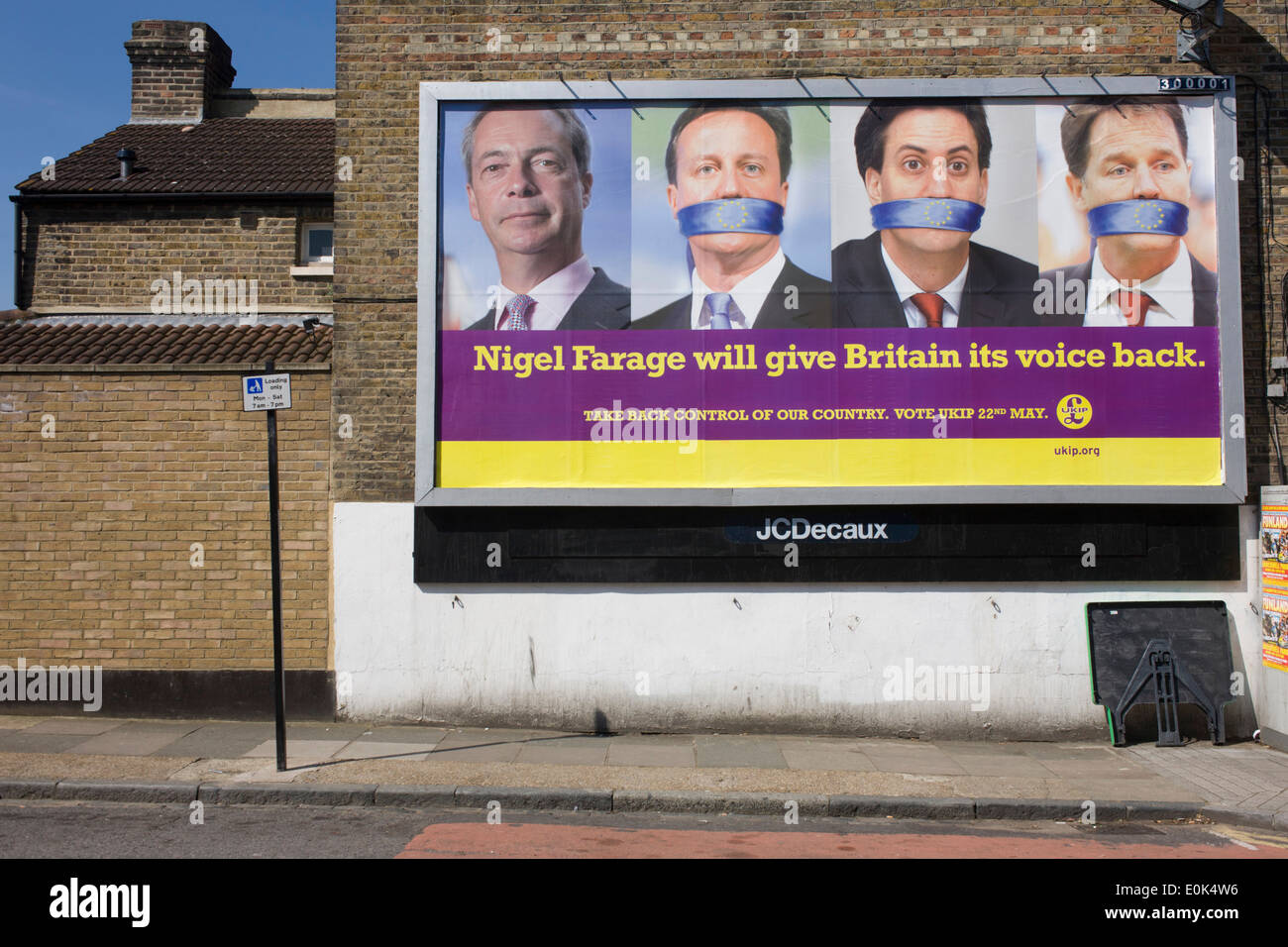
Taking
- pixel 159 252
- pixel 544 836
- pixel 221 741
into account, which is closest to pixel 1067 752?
pixel 544 836

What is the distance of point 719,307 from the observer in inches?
398

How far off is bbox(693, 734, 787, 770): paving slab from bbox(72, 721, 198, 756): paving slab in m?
5.07

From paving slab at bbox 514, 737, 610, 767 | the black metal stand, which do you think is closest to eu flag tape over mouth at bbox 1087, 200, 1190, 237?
the black metal stand

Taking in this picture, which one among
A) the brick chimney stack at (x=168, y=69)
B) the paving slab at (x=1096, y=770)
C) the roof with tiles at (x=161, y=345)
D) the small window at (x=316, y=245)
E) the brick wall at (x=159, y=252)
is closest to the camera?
the paving slab at (x=1096, y=770)

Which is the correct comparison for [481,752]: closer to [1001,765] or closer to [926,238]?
[1001,765]

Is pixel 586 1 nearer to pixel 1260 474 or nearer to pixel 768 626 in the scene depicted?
pixel 768 626

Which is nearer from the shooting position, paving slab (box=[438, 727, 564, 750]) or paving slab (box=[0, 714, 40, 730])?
paving slab (box=[438, 727, 564, 750])

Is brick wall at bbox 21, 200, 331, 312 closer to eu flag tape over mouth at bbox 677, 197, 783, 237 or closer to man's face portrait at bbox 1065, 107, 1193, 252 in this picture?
eu flag tape over mouth at bbox 677, 197, 783, 237

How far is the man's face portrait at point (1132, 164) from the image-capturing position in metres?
10.2

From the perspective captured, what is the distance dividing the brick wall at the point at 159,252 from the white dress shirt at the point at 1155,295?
11.1 metres

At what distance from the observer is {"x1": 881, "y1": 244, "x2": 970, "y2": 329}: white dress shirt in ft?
33.1

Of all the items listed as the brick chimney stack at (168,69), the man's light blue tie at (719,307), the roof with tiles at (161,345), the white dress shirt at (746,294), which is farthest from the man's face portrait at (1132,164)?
the brick chimney stack at (168,69)

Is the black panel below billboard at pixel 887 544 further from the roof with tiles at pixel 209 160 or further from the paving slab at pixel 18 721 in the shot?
the roof with tiles at pixel 209 160
